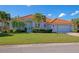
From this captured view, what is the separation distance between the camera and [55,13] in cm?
923

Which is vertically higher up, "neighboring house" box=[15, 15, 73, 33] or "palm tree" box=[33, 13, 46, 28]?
"palm tree" box=[33, 13, 46, 28]

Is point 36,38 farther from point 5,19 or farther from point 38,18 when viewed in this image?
point 5,19

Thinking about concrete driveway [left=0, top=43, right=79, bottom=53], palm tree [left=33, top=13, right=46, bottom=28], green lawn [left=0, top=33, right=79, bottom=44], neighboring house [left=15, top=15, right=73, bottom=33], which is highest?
palm tree [left=33, top=13, right=46, bottom=28]

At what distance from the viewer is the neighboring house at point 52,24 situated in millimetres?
9234

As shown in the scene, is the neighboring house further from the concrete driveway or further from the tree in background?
the concrete driveway

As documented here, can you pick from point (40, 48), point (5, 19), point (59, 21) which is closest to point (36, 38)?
point (40, 48)

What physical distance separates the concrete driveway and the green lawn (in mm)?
71

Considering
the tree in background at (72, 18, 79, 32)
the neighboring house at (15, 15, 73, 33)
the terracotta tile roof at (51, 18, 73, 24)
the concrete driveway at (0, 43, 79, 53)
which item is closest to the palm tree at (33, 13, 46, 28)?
the neighboring house at (15, 15, 73, 33)

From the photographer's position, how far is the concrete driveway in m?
9.15

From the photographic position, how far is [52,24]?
9.27 meters


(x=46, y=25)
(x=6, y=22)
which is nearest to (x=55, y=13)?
(x=46, y=25)

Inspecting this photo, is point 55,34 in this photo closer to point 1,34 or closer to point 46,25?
point 46,25

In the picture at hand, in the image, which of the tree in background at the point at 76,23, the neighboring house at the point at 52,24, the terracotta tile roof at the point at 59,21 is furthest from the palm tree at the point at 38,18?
the tree in background at the point at 76,23

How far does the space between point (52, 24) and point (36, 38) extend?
348mm
